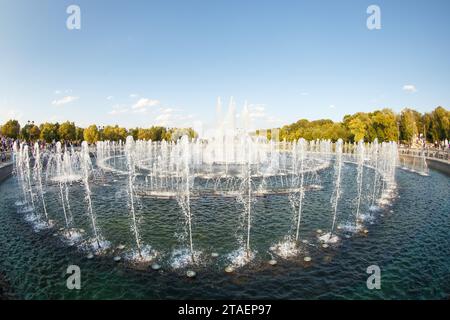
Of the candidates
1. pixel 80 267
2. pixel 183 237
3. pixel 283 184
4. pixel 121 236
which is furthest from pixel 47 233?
pixel 283 184

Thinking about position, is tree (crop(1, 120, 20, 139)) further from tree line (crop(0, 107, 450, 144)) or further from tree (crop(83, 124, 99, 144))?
tree (crop(83, 124, 99, 144))

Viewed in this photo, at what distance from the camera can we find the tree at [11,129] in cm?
7206

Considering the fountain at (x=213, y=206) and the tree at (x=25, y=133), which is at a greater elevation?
the tree at (x=25, y=133)

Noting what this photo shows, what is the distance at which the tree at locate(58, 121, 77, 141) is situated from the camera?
80.0 m

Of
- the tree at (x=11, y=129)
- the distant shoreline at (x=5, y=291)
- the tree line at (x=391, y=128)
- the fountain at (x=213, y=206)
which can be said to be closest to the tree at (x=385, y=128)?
the tree line at (x=391, y=128)

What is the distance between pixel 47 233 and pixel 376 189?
25.4 m

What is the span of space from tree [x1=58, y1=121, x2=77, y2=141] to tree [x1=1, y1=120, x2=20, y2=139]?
9096 mm

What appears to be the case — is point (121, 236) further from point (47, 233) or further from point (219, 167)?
point (219, 167)

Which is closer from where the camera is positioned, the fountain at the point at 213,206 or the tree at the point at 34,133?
the fountain at the point at 213,206

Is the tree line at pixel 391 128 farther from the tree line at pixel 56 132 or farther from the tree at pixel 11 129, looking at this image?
the tree at pixel 11 129

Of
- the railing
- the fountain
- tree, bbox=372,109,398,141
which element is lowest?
the fountain

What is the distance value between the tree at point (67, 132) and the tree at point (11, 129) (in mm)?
9096

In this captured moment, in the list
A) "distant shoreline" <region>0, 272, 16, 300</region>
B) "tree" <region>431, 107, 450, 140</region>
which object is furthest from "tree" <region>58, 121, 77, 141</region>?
"tree" <region>431, 107, 450, 140</region>

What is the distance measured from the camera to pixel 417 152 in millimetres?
54219
